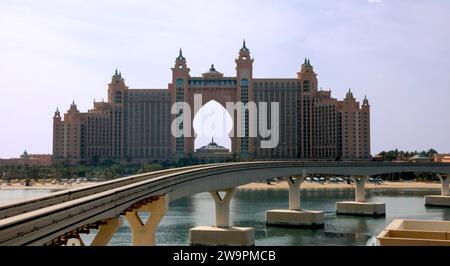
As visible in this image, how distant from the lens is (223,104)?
592 feet

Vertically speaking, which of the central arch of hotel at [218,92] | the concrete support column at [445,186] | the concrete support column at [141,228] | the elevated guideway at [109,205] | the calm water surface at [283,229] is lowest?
the calm water surface at [283,229]

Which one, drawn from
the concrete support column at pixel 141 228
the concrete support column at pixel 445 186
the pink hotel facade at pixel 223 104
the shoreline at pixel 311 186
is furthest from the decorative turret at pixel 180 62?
the concrete support column at pixel 141 228

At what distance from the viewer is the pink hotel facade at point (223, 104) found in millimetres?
179250

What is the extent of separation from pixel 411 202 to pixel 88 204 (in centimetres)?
9090

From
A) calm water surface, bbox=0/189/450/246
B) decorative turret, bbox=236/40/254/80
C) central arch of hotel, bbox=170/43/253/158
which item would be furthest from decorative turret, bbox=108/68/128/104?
calm water surface, bbox=0/189/450/246

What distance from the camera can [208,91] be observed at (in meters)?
183

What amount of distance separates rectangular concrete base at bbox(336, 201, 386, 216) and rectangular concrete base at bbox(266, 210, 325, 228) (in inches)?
589

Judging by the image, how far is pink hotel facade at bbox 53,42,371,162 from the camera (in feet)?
588

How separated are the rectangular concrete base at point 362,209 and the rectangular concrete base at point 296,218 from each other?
15.0m

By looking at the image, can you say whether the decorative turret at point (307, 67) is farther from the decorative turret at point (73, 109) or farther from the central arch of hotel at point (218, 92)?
the decorative turret at point (73, 109)

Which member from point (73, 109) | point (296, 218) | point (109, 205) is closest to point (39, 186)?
point (73, 109)

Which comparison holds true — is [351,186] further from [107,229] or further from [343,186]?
[107,229]

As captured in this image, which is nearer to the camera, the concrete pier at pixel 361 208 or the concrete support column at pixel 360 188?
the concrete pier at pixel 361 208

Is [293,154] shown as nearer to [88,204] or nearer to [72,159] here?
[72,159]
